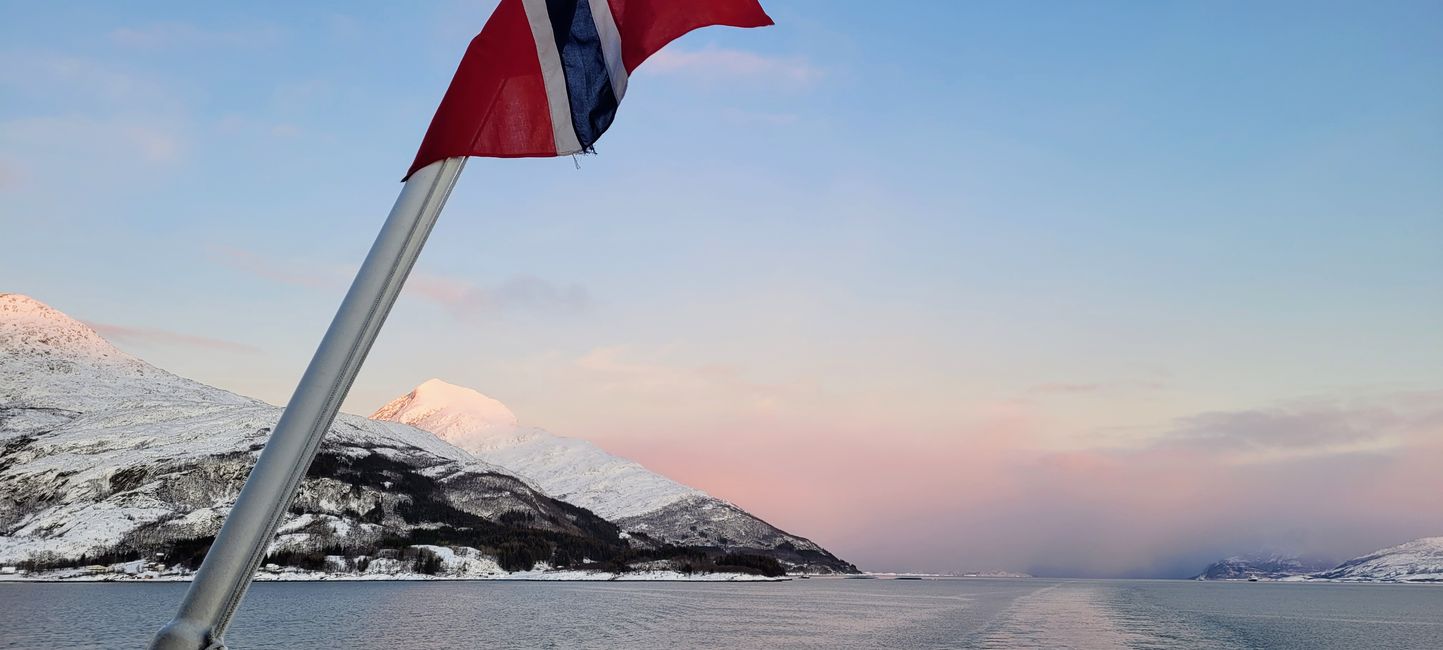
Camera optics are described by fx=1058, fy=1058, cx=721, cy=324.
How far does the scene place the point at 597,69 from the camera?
786cm

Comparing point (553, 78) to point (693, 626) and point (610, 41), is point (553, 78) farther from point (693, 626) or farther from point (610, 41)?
point (693, 626)

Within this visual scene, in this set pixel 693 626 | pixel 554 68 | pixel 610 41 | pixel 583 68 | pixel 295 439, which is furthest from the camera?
pixel 693 626

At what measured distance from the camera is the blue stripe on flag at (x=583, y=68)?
7621 millimetres

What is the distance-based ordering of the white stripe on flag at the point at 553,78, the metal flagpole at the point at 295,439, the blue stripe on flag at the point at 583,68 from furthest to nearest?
the blue stripe on flag at the point at 583,68
the white stripe on flag at the point at 553,78
the metal flagpole at the point at 295,439

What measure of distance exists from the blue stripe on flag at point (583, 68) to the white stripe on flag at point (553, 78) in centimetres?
4

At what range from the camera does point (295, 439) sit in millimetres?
5574

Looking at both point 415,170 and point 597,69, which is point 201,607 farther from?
point 597,69

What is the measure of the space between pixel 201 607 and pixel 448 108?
3.49 metres

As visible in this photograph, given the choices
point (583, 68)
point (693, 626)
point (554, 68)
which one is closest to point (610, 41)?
point (583, 68)

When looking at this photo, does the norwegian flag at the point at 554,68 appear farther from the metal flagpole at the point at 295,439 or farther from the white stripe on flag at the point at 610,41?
the metal flagpole at the point at 295,439

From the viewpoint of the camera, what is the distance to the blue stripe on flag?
300 inches

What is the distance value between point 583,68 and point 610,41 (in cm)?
35

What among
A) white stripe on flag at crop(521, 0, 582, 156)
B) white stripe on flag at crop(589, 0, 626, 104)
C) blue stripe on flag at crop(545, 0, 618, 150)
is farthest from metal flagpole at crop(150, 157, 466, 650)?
white stripe on flag at crop(589, 0, 626, 104)

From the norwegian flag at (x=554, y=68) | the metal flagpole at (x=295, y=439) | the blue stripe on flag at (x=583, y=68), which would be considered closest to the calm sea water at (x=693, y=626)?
the blue stripe on flag at (x=583, y=68)
